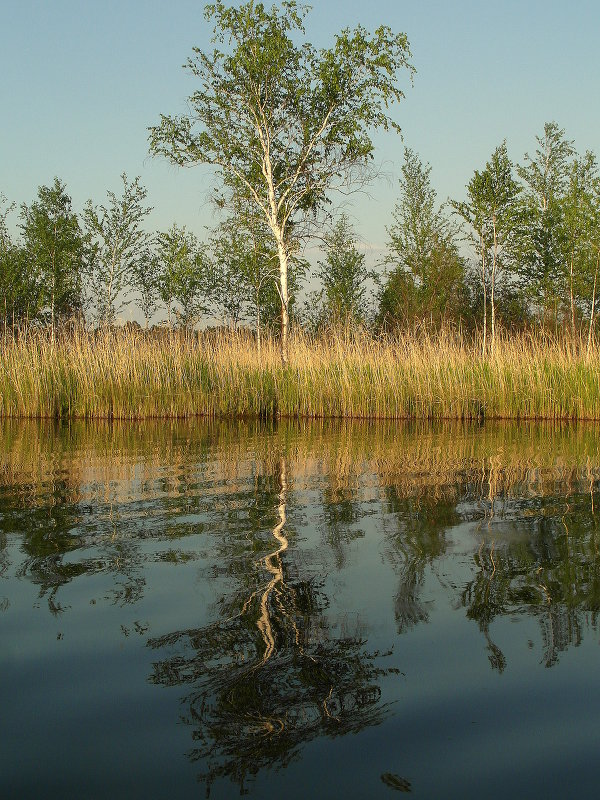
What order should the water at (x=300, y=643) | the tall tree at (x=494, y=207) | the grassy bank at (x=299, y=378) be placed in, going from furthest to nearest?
the tall tree at (x=494, y=207) → the grassy bank at (x=299, y=378) → the water at (x=300, y=643)

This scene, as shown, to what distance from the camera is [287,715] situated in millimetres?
1839

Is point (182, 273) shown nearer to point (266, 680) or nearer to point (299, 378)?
point (299, 378)

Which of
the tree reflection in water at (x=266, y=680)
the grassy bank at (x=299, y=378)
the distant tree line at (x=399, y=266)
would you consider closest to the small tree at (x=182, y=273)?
the distant tree line at (x=399, y=266)

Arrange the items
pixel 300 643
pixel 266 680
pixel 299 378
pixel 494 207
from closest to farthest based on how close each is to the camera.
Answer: pixel 266 680, pixel 300 643, pixel 299 378, pixel 494 207

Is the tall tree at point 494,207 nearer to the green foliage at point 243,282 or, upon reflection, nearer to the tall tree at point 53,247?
the green foliage at point 243,282

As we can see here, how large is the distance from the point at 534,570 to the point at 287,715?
4.87ft

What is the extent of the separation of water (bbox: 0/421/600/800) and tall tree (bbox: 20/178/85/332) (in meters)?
24.4

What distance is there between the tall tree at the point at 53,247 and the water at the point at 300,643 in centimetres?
2445

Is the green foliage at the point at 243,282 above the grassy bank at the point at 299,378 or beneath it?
above

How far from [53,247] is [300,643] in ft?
89.9

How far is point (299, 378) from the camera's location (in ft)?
40.1

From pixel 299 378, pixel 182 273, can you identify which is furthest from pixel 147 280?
pixel 299 378

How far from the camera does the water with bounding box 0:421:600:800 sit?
164cm

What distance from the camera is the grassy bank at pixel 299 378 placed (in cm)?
1145
